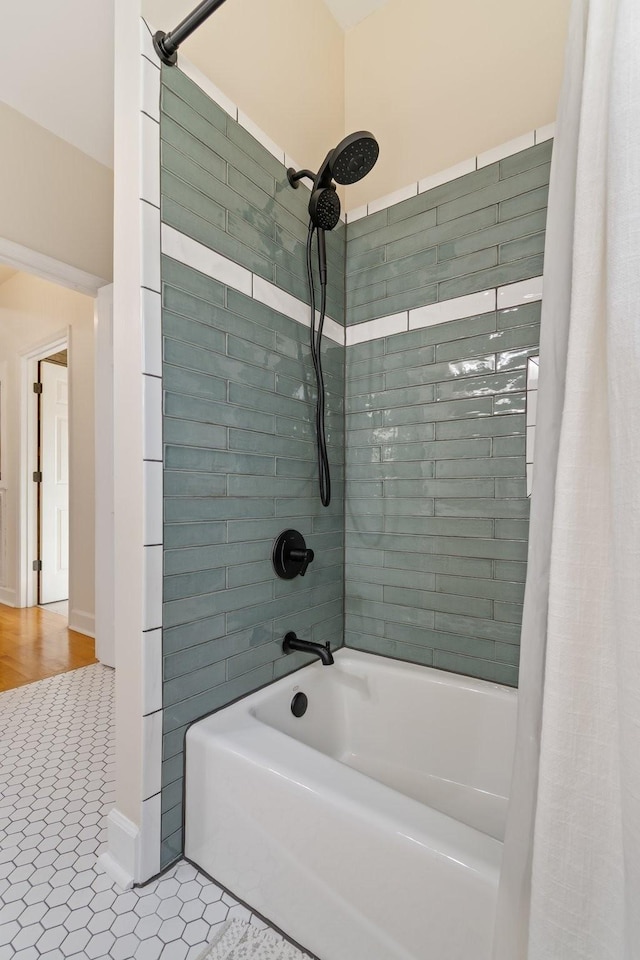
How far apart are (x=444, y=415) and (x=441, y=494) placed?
10.5 inches

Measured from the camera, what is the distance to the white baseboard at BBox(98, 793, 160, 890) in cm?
101

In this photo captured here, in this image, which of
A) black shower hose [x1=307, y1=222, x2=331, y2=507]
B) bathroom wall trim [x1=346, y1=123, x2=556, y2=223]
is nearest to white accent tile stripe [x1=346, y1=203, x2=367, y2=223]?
bathroom wall trim [x1=346, y1=123, x2=556, y2=223]

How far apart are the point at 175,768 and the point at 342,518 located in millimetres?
969

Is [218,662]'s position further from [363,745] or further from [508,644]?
[508,644]

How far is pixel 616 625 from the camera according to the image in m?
0.52

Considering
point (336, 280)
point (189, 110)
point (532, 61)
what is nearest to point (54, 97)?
point (189, 110)

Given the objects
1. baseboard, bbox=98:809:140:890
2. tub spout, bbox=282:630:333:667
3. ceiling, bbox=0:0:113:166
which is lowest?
baseboard, bbox=98:809:140:890

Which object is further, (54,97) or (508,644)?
(54,97)

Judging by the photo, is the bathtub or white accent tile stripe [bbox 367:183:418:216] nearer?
the bathtub

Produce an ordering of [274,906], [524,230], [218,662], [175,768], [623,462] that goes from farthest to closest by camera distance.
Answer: [524,230], [218,662], [175,768], [274,906], [623,462]

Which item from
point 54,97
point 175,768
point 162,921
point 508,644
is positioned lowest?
point 162,921

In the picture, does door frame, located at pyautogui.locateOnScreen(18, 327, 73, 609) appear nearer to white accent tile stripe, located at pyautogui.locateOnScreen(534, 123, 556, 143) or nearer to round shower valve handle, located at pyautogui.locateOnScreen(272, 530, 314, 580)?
round shower valve handle, located at pyautogui.locateOnScreen(272, 530, 314, 580)

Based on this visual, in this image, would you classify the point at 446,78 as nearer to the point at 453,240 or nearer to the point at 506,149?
the point at 506,149

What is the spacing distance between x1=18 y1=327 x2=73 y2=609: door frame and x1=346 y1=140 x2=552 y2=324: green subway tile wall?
2.88 metres
